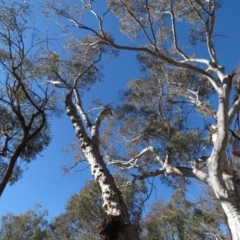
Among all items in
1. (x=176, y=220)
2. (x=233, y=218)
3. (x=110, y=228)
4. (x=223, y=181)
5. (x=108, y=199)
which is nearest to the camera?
(x=110, y=228)

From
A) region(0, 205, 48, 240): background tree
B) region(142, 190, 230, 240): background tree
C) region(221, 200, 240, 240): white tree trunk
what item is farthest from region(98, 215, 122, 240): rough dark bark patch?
region(0, 205, 48, 240): background tree

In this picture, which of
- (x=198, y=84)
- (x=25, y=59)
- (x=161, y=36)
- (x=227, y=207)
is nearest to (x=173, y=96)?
(x=198, y=84)

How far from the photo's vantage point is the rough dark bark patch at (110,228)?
11.9 ft

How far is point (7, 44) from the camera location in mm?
6617

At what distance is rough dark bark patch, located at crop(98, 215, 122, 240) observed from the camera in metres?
3.62

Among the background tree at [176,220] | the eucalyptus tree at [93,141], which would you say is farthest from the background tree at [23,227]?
the eucalyptus tree at [93,141]

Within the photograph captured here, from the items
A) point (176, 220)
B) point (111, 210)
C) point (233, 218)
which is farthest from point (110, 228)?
point (176, 220)

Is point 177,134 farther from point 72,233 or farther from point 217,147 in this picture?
point 72,233

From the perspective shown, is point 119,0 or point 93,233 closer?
point 119,0

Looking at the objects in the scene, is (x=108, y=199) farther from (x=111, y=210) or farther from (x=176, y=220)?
(x=176, y=220)

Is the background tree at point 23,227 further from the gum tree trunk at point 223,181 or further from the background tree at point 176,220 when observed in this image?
the gum tree trunk at point 223,181

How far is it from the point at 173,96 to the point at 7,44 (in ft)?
19.6

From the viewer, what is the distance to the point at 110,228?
367cm

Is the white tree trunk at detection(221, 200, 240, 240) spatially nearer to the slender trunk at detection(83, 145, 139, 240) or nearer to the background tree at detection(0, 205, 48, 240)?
the slender trunk at detection(83, 145, 139, 240)
